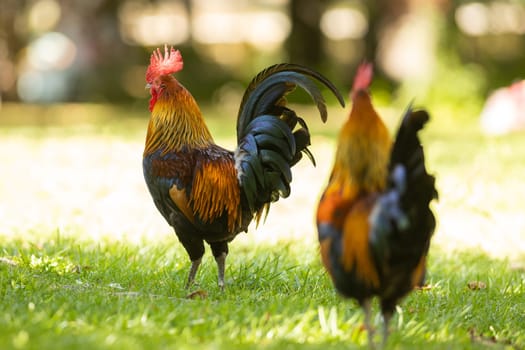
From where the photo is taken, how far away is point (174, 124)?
5.20m

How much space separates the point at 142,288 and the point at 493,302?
2.26 metres

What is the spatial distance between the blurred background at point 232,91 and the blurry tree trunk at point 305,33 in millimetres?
39

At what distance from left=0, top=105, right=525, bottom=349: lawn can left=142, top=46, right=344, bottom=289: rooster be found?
1.42 ft

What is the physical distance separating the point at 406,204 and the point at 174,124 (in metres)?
1.93

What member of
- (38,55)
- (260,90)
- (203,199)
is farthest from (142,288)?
(38,55)

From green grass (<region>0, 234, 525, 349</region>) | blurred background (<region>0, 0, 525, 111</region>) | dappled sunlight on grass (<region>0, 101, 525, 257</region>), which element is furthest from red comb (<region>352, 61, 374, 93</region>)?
blurred background (<region>0, 0, 525, 111</region>)

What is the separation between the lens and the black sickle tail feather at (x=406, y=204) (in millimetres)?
3684

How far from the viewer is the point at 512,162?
36.4 feet

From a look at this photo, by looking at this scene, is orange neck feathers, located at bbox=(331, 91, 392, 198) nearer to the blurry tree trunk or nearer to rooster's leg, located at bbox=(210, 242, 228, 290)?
rooster's leg, located at bbox=(210, 242, 228, 290)

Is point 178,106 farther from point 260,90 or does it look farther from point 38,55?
point 38,55

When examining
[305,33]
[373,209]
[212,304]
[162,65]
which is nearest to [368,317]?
[373,209]

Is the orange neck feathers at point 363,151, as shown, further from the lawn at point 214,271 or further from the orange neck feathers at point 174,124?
the orange neck feathers at point 174,124

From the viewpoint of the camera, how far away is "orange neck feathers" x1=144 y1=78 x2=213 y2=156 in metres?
5.19

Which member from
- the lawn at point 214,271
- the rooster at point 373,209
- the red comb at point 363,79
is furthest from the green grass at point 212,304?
the red comb at point 363,79
